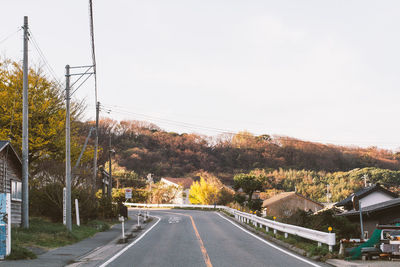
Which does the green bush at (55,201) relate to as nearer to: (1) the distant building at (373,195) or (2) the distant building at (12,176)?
(2) the distant building at (12,176)

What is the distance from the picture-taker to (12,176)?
22594mm

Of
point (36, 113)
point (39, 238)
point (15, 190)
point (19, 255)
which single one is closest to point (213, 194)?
point (36, 113)

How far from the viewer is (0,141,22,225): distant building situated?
68.7 ft

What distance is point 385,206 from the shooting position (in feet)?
84.1

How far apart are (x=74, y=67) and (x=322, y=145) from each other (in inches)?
3264

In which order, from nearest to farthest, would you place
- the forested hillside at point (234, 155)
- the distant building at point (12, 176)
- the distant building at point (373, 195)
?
the distant building at point (12, 176) → the distant building at point (373, 195) → the forested hillside at point (234, 155)

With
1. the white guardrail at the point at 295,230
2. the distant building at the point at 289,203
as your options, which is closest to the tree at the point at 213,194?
the distant building at the point at 289,203

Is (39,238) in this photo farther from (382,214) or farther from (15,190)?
(382,214)

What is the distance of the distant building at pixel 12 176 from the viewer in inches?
824

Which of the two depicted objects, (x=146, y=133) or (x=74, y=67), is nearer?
(x=74, y=67)

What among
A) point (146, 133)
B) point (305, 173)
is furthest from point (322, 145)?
point (146, 133)

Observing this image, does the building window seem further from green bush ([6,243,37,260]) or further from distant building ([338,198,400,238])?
distant building ([338,198,400,238])

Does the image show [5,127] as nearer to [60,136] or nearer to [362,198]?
[60,136]

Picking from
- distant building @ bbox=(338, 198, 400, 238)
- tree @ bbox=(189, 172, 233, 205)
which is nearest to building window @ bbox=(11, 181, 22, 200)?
distant building @ bbox=(338, 198, 400, 238)
